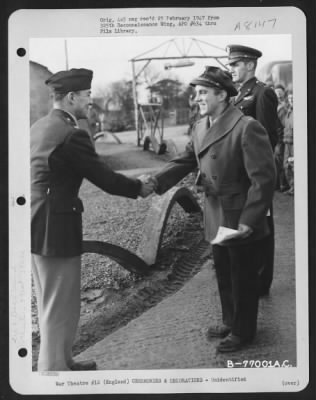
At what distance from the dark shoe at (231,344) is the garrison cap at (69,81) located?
1.12 m

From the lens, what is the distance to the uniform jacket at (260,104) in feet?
7.24

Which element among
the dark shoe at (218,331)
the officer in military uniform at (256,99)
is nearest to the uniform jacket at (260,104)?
the officer in military uniform at (256,99)

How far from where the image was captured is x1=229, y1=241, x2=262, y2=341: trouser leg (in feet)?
7.19

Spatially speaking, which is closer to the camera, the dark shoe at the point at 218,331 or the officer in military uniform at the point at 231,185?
the officer in military uniform at the point at 231,185

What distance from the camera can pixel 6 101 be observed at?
2.25m

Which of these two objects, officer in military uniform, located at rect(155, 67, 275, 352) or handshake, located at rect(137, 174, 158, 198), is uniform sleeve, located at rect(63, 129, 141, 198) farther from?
officer in military uniform, located at rect(155, 67, 275, 352)

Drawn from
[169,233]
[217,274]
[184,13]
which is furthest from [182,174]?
[184,13]

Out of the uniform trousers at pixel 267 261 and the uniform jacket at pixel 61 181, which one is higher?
the uniform jacket at pixel 61 181

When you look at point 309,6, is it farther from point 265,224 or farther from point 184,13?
point 265,224

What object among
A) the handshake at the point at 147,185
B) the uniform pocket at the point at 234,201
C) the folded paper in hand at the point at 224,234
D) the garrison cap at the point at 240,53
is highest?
the garrison cap at the point at 240,53

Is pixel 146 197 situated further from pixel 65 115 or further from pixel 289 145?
pixel 289 145

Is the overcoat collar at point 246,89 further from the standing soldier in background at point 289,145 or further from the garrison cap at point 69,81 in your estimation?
the garrison cap at point 69,81

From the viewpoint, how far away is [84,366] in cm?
223

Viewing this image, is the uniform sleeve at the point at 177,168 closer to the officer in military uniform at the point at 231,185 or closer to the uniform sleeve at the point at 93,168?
the officer in military uniform at the point at 231,185
